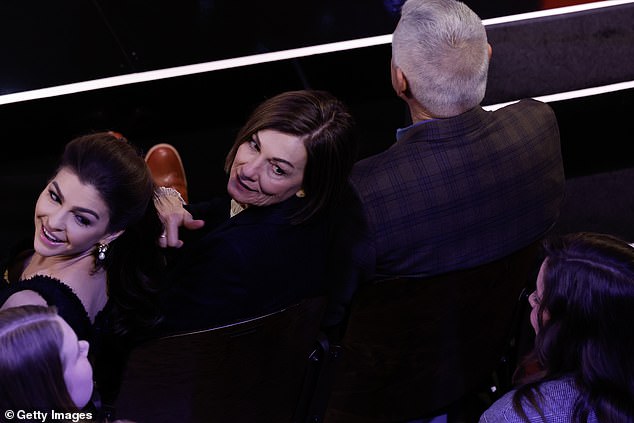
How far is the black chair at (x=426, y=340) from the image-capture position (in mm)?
1758

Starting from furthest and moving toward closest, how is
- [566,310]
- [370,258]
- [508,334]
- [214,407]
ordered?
[508,334] → [370,258] → [214,407] → [566,310]

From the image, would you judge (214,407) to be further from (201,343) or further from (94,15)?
(94,15)

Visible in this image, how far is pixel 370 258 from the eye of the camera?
1820 mm

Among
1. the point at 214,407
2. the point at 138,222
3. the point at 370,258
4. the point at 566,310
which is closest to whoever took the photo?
the point at 566,310

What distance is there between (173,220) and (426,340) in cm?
76

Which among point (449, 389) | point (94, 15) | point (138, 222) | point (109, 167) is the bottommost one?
point (449, 389)

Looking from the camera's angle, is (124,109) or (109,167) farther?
(124,109)

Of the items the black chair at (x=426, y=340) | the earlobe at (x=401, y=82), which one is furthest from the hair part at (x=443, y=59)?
the black chair at (x=426, y=340)

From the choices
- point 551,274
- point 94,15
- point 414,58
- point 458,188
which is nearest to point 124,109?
point 94,15

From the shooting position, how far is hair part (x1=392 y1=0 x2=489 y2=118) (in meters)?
1.98

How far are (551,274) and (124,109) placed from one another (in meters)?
1.52

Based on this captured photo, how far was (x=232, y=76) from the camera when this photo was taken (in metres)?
2.63

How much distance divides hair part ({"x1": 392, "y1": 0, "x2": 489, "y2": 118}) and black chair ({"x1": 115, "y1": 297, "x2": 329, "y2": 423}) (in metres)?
0.61

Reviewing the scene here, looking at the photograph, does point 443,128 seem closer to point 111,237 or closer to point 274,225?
point 274,225
